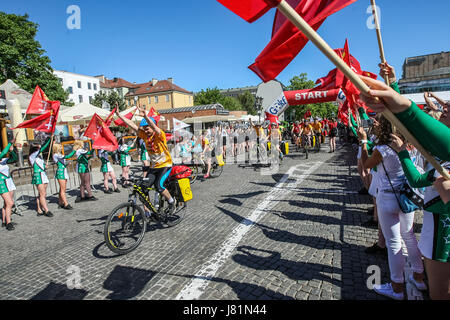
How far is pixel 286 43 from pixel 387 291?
282 cm

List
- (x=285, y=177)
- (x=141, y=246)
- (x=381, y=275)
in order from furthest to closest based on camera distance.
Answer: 1. (x=285, y=177)
2. (x=141, y=246)
3. (x=381, y=275)

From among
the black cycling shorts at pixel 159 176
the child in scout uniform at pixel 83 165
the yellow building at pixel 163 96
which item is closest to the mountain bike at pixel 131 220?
the black cycling shorts at pixel 159 176

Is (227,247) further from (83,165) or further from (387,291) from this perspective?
(83,165)

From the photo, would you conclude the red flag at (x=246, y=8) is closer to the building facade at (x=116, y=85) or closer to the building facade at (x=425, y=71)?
the building facade at (x=425, y=71)

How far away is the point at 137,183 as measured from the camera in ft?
15.0

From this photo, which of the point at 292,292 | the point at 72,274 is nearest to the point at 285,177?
the point at 292,292

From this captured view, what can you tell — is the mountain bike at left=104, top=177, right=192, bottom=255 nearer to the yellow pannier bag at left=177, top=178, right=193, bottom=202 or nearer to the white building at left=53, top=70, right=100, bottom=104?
the yellow pannier bag at left=177, top=178, right=193, bottom=202

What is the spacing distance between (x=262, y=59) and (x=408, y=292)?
117 inches

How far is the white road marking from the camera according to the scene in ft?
10.00

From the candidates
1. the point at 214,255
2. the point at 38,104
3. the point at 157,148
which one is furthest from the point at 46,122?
the point at 214,255

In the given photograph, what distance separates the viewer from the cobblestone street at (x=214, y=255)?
3088mm

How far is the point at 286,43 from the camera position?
7.49 ft
